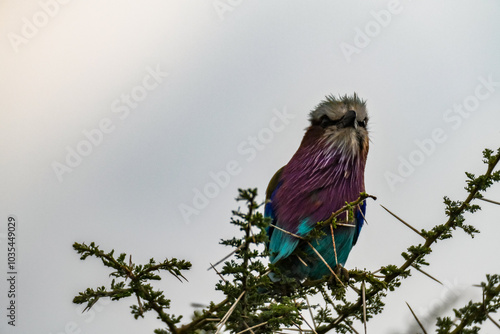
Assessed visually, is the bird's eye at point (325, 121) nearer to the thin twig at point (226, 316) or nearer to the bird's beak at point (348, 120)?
the bird's beak at point (348, 120)

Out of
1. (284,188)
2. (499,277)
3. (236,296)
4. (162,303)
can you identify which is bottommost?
(499,277)

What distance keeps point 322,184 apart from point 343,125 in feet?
1.62

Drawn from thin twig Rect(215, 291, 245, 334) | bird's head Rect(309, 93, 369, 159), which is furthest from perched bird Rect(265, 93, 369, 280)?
thin twig Rect(215, 291, 245, 334)

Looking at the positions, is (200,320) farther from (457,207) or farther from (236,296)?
(457,207)

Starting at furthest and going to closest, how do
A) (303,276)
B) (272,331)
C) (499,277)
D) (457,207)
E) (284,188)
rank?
(284,188) → (303,276) → (457,207) → (272,331) → (499,277)

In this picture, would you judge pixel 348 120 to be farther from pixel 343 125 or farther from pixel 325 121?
pixel 325 121

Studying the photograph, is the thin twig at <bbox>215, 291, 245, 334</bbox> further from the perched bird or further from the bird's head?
the bird's head

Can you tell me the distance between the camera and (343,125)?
4.04 m

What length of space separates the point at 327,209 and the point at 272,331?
1411 millimetres

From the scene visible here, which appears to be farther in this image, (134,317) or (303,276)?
(303,276)

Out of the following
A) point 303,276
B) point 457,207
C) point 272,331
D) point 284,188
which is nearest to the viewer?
Answer: point 272,331

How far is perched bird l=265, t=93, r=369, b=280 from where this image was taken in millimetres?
3648

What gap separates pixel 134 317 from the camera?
2.36 m

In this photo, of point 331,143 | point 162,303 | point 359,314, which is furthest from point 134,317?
point 331,143
